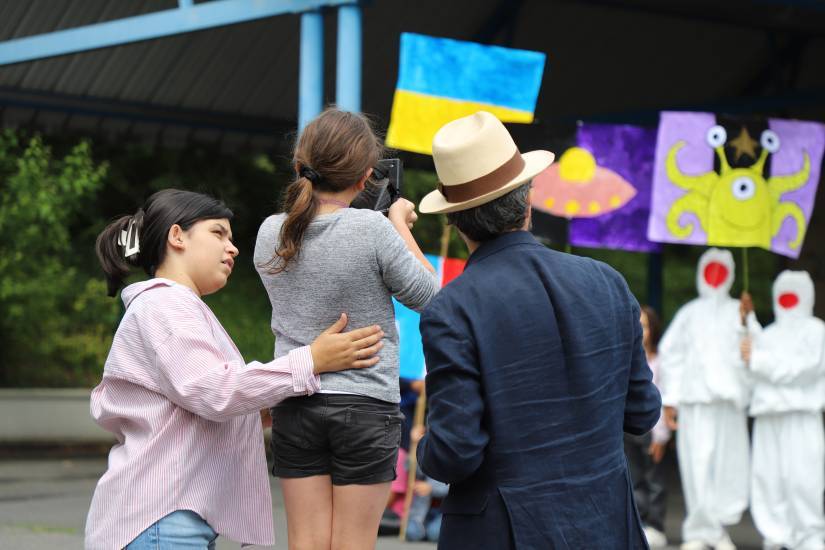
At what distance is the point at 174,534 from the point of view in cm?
282

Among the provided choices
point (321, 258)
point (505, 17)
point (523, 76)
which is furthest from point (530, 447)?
point (505, 17)

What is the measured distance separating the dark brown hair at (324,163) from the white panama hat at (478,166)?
429 mm

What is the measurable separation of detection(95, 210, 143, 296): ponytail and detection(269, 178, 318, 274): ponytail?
37cm

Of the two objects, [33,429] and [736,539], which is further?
[33,429]

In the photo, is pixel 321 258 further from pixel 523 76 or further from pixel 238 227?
pixel 238 227

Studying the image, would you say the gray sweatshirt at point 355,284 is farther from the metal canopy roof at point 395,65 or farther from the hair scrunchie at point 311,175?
the metal canopy roof at point 395,65

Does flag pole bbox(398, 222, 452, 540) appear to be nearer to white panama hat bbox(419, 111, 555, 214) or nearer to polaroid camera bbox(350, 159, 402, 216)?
polaroid camera bbox(350, 159, 402, 216)

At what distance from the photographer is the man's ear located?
3.02m

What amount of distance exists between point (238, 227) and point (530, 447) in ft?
45.5

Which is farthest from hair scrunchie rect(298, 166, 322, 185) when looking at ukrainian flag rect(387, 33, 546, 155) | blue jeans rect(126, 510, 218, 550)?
ukrainian flag rect(387, 33, 546, 155)

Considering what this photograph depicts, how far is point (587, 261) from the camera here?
8.87 feet

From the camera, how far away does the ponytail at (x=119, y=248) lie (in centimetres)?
308

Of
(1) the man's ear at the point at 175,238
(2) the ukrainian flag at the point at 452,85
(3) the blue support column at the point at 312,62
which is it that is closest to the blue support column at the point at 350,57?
(3) the blue support column at the point at 312,62

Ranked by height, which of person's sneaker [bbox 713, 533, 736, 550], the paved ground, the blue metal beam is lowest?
the paved ground
